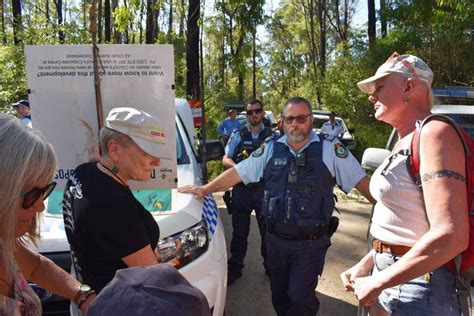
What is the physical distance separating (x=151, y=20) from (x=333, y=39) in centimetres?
2918

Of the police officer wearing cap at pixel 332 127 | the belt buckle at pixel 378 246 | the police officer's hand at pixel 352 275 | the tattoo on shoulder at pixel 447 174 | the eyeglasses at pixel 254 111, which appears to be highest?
the eyeglasses at pixel 254 111

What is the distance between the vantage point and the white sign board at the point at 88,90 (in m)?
Result: 2.82

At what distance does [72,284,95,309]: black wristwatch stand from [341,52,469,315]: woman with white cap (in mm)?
1121

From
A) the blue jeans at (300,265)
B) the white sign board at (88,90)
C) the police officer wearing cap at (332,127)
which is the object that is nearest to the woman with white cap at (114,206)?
the white sign board at (88,90)

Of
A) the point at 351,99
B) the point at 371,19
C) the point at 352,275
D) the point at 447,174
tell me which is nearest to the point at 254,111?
the point at 352,275

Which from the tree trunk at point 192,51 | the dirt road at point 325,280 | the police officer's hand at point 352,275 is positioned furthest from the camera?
the tree trunk at point 192,51

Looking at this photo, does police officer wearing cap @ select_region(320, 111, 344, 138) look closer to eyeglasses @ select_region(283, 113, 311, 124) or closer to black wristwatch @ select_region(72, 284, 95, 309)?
eyeglasses @ select_region(283, 113, 311, 124)

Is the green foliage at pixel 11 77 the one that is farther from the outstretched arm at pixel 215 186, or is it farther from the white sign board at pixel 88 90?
the outstretched arm at pixel 215 186

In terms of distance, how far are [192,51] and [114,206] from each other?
31.2ft

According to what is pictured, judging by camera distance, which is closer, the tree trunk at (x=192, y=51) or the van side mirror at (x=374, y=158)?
the van side mirror at (x=374, y=158)

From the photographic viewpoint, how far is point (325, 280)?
459cm

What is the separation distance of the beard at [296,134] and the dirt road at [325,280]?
5.61ft

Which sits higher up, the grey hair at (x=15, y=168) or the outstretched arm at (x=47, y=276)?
the grey hair at (x=15, y=168)

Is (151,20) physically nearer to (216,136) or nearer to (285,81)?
(216,136)
